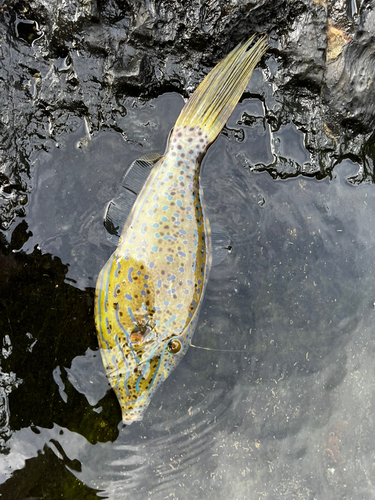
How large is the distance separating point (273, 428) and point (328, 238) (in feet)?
5.47

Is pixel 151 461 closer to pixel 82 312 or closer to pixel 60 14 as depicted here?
pixel 82 312

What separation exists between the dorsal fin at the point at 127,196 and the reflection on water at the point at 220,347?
8 cm

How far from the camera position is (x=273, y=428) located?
336 cm

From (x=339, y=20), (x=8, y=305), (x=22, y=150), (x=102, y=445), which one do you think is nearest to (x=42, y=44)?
(x=22, y=150)

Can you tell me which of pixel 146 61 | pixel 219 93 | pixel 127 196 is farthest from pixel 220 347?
pixel 146 61

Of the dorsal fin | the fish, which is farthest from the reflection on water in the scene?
the fish

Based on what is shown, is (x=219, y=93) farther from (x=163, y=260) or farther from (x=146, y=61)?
(x=163, y=260)

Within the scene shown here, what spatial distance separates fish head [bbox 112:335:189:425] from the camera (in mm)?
3113

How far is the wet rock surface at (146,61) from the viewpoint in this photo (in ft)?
10.2

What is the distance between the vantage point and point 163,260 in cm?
304

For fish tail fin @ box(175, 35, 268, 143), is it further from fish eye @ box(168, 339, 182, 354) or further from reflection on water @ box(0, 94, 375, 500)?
fish eye @ box(168, 339, 182, 354)

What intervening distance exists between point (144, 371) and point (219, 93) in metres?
2.24

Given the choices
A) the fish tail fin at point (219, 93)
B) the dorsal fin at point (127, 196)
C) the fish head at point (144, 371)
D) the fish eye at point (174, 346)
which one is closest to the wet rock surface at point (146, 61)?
the fish tail fin at point (219, 93)

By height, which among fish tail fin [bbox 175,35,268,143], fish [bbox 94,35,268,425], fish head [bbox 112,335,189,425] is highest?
fish tail fin [bbox 175,35,268,143]
